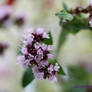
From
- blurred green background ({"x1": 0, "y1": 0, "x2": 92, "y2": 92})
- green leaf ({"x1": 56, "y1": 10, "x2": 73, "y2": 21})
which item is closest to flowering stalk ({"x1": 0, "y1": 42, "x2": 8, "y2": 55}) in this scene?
blurred green background ({"x1": 0, "y1": 0, "x2": 92, "y2": 92})

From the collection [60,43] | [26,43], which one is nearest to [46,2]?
[60,43]

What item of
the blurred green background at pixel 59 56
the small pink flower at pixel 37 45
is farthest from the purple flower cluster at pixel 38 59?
the blurred green background at pixel 59 56

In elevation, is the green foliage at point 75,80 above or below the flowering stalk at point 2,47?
below

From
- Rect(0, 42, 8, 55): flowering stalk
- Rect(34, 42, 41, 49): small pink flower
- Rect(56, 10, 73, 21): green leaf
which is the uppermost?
Rect(56, 10, 73, 21): green leaf

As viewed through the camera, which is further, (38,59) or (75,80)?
(75,80)

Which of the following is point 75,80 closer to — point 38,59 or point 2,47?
point 2,47

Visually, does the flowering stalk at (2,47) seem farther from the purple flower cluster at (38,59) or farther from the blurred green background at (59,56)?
the purple flower cluster at (38,59)

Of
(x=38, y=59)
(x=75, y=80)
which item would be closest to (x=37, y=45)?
(x=38, y=59)

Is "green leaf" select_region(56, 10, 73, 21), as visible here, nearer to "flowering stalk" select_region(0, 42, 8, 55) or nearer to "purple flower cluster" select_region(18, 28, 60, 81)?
"purple flower cluster" select_region(18, 28, 60, 81)

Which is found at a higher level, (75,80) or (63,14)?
(63,14)
